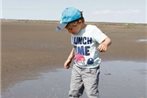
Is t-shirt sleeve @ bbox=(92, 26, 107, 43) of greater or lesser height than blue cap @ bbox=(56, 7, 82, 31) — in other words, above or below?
below

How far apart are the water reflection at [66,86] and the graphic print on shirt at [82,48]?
6.44ft

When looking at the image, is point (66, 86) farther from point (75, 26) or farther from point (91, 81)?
point (75, 26)

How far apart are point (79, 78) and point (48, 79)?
3866 millimetres

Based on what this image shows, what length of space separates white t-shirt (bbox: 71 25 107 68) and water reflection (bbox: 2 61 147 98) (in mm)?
1987

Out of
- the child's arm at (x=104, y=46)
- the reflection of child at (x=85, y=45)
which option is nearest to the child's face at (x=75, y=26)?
the reflection of child at (x=85, y=45)

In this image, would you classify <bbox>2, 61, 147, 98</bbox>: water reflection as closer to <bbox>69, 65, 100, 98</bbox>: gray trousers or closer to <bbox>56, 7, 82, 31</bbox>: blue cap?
<bbox>69, 65, 100, 98</bbox>: gray trousers

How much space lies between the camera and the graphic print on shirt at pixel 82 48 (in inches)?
203

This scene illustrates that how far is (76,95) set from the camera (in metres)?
5.37

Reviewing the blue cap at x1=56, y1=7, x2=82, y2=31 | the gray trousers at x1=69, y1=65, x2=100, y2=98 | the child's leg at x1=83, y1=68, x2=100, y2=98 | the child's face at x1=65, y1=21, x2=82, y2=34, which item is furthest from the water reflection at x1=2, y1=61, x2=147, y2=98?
the blue cap at x1=56, y1=7, x2=82, y2=31

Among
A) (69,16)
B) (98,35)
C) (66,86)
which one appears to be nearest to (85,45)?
(98,35)

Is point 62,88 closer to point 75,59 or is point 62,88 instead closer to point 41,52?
point 75,59

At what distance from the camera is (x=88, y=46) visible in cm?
514

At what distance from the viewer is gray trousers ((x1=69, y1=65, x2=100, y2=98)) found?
518cm

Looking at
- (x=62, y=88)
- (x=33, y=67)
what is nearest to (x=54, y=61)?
(x=33, y=67)
